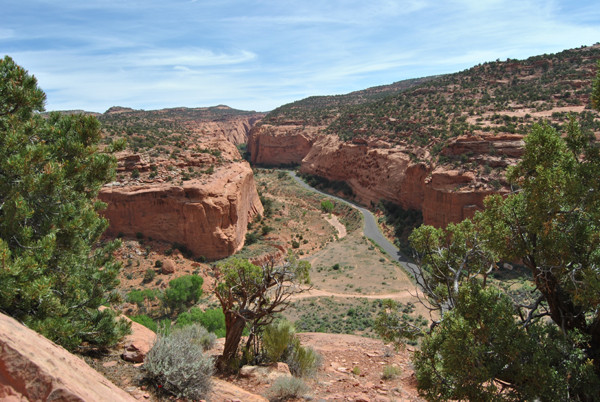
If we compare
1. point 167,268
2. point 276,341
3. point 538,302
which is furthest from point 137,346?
point 167,268

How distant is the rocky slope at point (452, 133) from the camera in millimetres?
33125

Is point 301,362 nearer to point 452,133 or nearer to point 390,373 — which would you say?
point 390,373

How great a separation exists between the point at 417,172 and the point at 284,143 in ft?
155

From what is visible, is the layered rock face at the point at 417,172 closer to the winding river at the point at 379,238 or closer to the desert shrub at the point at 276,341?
the winding river at the point at 379,238

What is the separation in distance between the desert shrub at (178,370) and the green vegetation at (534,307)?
4222 millimetres

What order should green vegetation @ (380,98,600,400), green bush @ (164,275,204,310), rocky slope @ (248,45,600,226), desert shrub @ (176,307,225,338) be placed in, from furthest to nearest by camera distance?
rocky slope @ (248,45,600,226) < green bush @ (164,275,204,310) < desert shrub @ (176,307,225,338) < green vegetation @ (380,98,600,400)

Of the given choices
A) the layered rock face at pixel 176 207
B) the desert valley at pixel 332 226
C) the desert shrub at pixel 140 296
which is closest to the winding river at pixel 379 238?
the desert valley at pixel 332 226

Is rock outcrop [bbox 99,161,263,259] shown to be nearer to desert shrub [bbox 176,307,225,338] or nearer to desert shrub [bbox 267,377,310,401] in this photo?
desert shrub [bbox 176,307,225,338]

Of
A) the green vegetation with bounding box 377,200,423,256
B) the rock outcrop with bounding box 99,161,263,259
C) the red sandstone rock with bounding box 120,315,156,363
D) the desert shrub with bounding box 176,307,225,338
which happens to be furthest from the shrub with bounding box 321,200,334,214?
the red sandstone rock with bounding box 120,315,156,363

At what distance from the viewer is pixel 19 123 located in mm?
7324

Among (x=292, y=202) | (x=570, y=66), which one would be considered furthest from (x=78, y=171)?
(x=570, y=66)

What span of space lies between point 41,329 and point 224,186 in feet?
83.0

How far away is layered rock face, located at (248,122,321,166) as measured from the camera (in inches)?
3138

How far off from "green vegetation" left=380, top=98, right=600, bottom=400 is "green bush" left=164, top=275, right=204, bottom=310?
62.6ft
